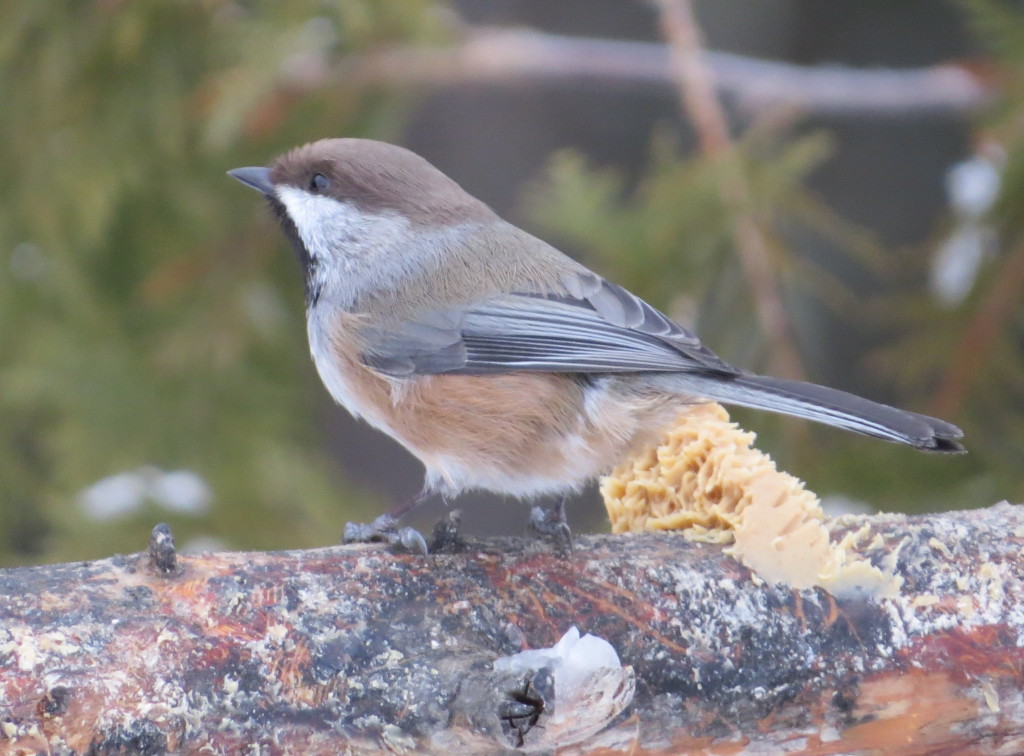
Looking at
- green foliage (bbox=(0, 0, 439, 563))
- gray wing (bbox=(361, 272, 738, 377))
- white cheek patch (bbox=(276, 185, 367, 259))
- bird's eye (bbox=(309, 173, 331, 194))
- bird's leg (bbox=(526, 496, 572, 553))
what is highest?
green foliage (bbox=(0, 0, 439, 563))

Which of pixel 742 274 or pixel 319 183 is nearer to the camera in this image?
pixel 319 183

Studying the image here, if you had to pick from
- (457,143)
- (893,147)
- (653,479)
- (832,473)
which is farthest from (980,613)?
(893,147)

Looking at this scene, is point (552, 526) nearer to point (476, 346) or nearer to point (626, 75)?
point (476, 346)

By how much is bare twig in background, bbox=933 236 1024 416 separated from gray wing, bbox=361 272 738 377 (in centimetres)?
147

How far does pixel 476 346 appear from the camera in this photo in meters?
2.44

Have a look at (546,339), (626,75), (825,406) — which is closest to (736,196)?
(626,75)

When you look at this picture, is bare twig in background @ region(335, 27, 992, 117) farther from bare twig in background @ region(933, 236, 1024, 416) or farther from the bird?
the bird

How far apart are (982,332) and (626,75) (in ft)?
4.82

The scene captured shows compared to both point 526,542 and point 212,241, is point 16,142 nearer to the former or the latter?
point 212,241

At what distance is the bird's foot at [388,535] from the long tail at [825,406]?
2.13ft

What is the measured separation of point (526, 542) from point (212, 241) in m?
2.09

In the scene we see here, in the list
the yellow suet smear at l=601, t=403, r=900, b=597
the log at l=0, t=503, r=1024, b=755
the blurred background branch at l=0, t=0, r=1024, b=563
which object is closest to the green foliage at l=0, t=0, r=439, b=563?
the blurred background branch at l=0, t=0, r=1024, b=563

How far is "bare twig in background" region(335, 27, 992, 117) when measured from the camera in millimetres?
3789

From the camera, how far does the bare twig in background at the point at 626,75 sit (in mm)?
3789
